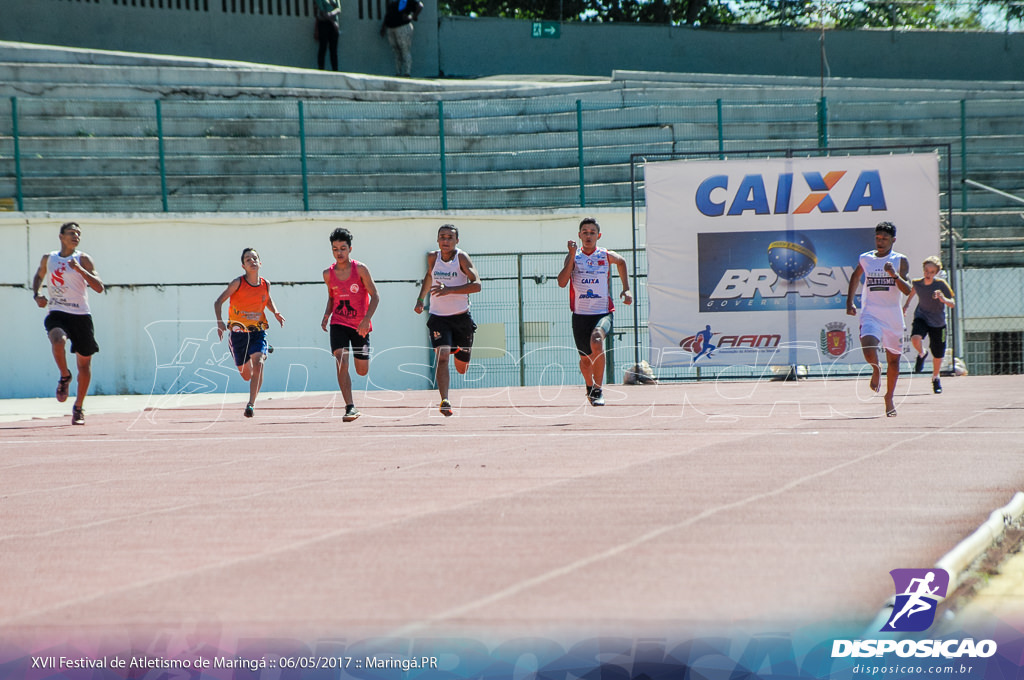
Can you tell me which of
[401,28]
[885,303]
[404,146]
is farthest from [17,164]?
[885,303]

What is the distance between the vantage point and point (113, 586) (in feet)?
15.8

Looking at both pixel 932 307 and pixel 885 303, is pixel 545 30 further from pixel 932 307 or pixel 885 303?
pixel 885 303

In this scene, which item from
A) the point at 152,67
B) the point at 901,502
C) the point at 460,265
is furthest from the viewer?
the point at 152,67

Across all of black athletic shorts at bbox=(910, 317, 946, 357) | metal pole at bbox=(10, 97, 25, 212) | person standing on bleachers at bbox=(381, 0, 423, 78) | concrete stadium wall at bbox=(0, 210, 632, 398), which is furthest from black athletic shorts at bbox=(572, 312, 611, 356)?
person standing on bleachers at bbox=(381, 0, 423, 78)

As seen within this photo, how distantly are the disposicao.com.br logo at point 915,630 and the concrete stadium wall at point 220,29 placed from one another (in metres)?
28.2

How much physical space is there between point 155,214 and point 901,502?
16667mm

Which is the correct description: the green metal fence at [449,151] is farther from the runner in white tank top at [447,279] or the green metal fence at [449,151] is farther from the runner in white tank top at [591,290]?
the runner in white tank top at [447,279]

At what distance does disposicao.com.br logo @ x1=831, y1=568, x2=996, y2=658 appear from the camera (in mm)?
3836

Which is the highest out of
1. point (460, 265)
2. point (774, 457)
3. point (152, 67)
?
point (152, 67)

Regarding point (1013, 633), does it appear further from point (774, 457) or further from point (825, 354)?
point (825, 354)

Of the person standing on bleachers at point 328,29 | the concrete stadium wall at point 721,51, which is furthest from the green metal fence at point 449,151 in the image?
the concrete stadium wall at point 721,51

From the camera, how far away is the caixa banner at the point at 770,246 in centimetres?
1794

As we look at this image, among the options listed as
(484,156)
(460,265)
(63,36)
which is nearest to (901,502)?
(460,265)

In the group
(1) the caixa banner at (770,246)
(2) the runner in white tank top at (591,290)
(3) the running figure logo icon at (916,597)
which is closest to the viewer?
(3) the running figure logo icon at (916,597)
